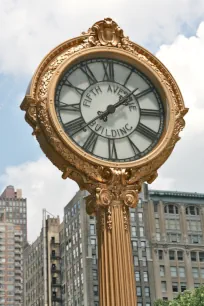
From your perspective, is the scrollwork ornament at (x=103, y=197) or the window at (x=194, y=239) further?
the window at (x=194, y=239)

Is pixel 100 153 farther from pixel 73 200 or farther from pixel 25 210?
pixel 25 210

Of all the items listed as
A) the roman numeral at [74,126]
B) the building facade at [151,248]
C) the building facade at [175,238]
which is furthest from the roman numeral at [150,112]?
the building facade at [175,238]

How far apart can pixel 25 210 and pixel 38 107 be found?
182543 millimetres

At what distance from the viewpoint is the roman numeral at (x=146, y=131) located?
7359 millimetres

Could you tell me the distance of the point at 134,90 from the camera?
750cm

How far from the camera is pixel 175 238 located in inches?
3063

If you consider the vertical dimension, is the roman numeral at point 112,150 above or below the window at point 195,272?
below

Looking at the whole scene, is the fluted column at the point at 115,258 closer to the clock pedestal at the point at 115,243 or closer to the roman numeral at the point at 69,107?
the clock pedestal at the point at 115,243

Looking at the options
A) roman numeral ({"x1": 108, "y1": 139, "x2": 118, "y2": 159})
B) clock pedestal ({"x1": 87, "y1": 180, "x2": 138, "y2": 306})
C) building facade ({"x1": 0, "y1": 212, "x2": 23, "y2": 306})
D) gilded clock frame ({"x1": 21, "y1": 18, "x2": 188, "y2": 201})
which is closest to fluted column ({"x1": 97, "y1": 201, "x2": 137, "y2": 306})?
clock pedestal ({"x1": 87, "y1": 180, "x2": 138, "y2": 306})

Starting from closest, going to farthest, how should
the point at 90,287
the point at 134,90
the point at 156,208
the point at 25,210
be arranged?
the point at 134,90
the point at 90,287
the point at 156,208
the point at 25,210

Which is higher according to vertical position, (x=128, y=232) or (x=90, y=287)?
(x=90, y=287)

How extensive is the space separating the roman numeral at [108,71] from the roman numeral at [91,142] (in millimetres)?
738

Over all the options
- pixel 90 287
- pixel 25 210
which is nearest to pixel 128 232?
pixel 90 287

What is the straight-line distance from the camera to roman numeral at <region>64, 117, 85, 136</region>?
6996 millimetres
